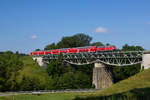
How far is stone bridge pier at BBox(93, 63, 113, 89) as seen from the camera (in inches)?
2985

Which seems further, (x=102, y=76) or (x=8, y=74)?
(x=102, y=76)

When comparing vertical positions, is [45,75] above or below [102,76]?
below

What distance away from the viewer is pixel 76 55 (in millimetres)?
86875

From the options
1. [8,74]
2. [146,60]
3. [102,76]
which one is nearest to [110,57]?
[102,76]

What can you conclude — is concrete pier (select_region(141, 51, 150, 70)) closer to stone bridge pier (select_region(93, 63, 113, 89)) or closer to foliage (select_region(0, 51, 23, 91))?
stone bridge pier (select_region(93, 63, 113, 89))

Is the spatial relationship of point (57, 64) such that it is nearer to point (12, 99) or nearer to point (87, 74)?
point (87, 74)

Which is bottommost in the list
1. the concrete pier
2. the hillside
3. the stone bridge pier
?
the stone bridge pier

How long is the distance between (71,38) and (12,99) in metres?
105

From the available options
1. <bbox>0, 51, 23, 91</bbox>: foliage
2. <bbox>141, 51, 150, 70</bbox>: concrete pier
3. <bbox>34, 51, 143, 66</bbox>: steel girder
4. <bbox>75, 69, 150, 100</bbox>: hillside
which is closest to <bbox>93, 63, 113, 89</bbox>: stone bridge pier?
<bbox>34, 51, 143, 66</bbox>: steel girder

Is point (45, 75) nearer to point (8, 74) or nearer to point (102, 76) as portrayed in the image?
point (8, 74)

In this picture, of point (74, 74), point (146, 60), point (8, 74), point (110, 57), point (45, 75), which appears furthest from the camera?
point (45, 75)

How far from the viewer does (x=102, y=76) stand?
7550 cm

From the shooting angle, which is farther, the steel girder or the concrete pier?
the steel girder

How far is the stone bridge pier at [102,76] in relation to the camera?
7581 cm
